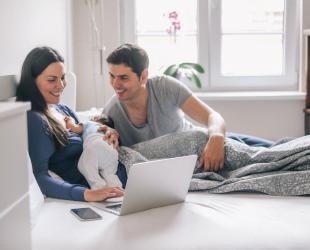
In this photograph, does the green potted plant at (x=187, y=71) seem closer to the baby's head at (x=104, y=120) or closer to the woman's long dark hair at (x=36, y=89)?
the baby's head at (x=104, y=120)

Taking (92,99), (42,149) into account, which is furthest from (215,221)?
(92,99)

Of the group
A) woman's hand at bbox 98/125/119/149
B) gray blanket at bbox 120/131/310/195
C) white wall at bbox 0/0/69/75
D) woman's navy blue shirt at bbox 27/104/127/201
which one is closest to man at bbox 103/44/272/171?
gray blanket at bbox 120/131/310/195

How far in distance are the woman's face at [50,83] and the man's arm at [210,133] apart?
55 centimetres

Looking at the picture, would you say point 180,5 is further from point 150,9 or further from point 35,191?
point 35,191

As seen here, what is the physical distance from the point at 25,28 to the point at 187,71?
55.6 inches

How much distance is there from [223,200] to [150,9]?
207 cm

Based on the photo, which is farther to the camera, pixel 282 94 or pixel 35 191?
pixel 282 94

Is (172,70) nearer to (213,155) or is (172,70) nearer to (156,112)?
(156,112)

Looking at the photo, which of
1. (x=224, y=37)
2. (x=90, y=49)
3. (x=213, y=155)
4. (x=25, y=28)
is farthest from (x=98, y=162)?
(x=224, y=37)

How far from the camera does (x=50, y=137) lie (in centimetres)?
174

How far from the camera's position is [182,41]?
3.53 meters

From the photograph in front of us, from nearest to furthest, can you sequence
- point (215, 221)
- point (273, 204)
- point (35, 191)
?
point (215, 221), point (273, 204), point (35, 191)

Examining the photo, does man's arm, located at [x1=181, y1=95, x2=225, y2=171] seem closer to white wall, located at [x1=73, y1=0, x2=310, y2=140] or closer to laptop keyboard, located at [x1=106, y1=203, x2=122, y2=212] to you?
laptop keyboard, located at [x1=106, y1=203, x2=122, y2=212]

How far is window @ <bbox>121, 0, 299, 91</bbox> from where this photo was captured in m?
3.49
